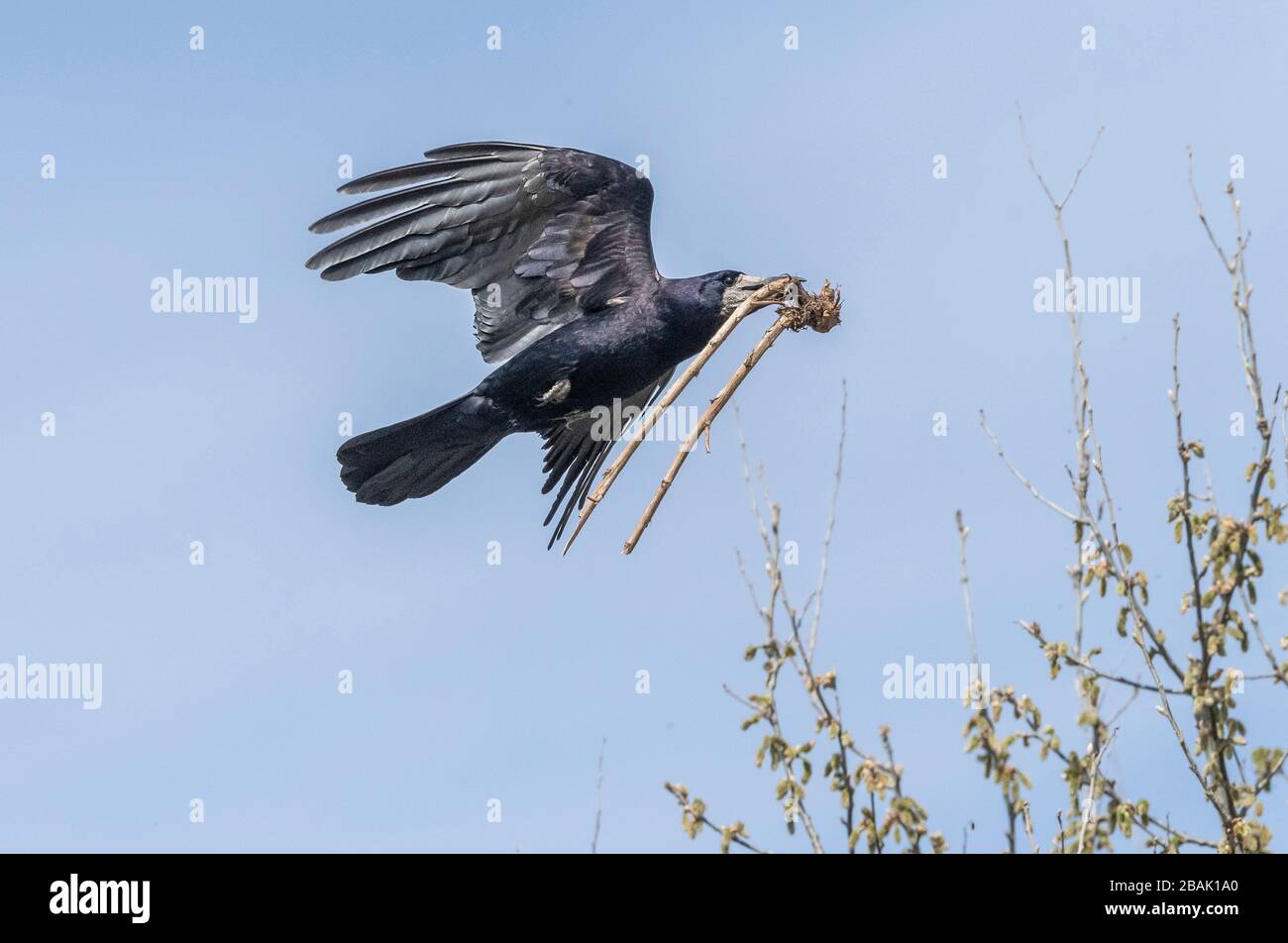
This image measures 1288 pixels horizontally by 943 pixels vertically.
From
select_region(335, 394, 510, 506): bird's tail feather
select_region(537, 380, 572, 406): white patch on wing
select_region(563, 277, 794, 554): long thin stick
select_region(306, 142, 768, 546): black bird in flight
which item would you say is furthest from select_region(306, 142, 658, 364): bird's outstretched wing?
select_region(563, 277, 794, 554): long thin stick

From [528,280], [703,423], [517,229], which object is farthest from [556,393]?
[703,423]

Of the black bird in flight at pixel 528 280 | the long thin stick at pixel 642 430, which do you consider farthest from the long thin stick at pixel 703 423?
the black bird in flight at pixel 528 280

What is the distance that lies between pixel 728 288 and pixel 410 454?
1714mm

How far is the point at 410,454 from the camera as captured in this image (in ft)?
27.5

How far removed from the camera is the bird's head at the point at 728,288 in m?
7.99

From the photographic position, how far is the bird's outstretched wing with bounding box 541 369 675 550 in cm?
882

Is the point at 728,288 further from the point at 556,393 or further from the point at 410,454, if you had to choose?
the point at 410,454

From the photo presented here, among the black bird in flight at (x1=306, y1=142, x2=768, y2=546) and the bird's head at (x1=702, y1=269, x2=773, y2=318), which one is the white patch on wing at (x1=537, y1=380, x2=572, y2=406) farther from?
the bird's head at (x1=702, y1=269, x2=773, y2=318)

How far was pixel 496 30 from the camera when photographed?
934cm

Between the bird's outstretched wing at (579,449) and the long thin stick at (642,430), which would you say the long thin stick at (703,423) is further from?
the bird's outstretched wing at (579,449)

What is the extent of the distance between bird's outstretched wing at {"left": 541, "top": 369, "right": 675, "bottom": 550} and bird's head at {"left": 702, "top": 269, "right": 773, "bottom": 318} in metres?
0.82

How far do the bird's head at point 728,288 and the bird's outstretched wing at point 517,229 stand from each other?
38 centimetres
